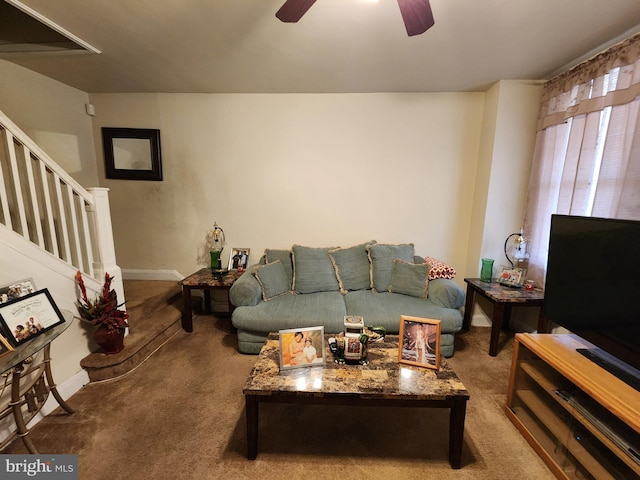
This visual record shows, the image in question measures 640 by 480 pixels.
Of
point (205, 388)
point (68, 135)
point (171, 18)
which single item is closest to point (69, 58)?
point (68, 135)

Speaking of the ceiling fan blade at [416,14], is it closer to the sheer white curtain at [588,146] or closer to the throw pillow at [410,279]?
the sheer white curtain at [588,146]

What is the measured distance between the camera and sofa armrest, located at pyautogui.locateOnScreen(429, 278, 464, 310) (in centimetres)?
234

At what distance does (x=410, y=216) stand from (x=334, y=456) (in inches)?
92.7

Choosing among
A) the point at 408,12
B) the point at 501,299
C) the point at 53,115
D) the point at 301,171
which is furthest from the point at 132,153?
the point at 501,299

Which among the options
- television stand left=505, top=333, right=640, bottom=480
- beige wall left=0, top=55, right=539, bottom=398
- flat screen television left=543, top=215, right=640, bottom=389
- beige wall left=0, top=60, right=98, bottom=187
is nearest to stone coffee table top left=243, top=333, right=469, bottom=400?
television stand left=505, top=333, right=640, bottom=480

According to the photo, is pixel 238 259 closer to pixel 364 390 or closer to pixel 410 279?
pixel 410 279

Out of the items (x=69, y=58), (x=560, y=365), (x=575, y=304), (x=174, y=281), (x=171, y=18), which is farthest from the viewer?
(x=174, y=281)

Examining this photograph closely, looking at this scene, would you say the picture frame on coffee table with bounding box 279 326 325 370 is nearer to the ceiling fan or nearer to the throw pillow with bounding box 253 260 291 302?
the throw pillow with bounding box 253 260 291 302

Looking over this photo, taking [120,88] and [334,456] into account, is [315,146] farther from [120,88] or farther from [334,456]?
[334,456]

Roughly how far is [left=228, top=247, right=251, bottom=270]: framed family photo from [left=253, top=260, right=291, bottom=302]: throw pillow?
19.3 inches

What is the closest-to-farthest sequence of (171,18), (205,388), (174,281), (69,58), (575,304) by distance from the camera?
(575,304)
(171,18)
(205,388)
(69,58)
(174,281)

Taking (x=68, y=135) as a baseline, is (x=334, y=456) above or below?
below

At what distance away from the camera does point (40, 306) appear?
153cm
